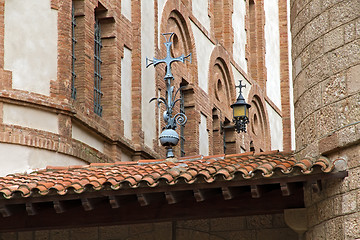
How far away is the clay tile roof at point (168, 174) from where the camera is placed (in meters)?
12.3

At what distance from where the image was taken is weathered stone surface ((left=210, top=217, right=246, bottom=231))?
13.5 metres

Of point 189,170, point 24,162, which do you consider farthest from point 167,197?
point 24,162

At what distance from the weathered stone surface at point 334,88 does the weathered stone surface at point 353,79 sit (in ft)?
0.30

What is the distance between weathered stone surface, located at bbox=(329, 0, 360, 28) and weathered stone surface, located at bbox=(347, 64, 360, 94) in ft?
2.20

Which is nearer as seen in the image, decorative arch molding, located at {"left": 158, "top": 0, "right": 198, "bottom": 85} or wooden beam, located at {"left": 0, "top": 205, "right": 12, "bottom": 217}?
wooden beam, located at {"left": 0, "top": 205, "right": 12, "bottom": 217}

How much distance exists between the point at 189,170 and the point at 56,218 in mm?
2156

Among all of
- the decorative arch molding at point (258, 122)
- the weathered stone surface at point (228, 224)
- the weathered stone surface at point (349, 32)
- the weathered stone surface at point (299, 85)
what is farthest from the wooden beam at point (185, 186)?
the decorative arch molding at point (258, 122)

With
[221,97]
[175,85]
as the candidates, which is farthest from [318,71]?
[221,97]

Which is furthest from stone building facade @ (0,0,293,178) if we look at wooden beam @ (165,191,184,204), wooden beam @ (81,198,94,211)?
wooden beam @ (165,191,184,204)

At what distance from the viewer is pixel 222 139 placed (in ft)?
94.9

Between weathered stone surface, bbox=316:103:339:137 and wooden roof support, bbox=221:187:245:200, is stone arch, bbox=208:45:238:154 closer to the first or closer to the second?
weathered stone surface, bbox=316:103:339:137

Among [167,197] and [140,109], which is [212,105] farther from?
[167,197]

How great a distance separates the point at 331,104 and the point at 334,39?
32.4 inches

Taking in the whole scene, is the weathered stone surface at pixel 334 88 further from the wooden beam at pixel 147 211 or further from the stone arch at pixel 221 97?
the stone arch at pixel 221 97
